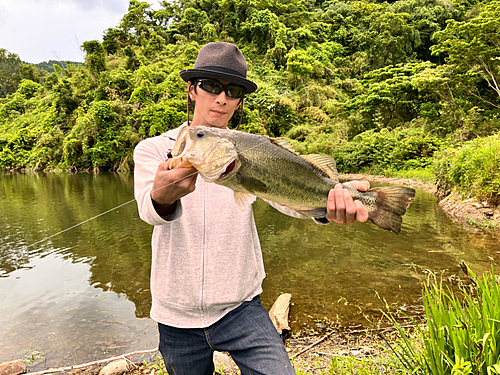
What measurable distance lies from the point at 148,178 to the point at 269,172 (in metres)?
0.71

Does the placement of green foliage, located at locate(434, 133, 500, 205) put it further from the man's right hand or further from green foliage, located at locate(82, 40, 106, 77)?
green foliage, located at locate(82, 40, 106, 77)

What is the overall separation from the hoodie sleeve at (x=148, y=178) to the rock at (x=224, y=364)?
2457 mm

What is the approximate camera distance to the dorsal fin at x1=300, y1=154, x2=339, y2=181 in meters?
2.01

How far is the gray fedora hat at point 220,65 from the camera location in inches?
84.7

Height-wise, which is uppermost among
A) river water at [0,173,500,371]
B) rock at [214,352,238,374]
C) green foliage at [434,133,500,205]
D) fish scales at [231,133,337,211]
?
fish scales at [231,133,337,211]

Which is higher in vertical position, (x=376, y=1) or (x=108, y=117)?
(x=376, y=1)

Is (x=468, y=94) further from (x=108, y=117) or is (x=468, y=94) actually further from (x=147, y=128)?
(x=108, y=117)

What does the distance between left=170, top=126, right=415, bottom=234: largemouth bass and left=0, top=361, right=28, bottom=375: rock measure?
13.5 feet

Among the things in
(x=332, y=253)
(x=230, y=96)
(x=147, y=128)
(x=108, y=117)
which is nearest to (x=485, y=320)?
(x=230, y=96)

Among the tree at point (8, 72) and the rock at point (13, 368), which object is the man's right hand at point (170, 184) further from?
the tree at point (8, 72)

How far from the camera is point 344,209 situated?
1930 millimetres

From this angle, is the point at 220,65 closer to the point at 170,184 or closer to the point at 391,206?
the point at 170,184

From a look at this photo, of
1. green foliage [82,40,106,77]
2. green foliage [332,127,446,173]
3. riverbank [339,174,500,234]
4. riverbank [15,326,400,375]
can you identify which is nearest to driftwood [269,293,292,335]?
riverbank [15,326,400,375]

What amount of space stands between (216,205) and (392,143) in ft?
81.8
